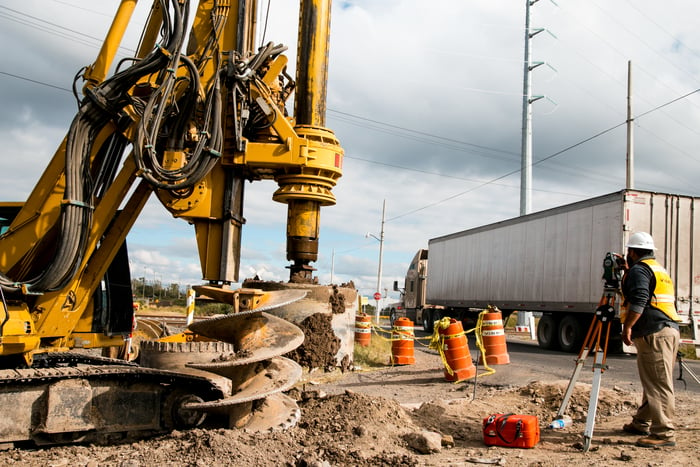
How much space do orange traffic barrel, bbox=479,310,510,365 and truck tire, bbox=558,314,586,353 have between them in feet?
23.1

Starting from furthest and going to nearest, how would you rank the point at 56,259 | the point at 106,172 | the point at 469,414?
the point at 469,414 → the point at 106,172 → the point at 56,259

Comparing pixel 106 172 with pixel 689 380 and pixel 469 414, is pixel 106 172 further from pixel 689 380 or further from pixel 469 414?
pixel 689 380

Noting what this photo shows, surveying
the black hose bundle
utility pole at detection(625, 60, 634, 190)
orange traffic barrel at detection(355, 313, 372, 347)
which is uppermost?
utility pole at detection(625, 60, 634, 190)

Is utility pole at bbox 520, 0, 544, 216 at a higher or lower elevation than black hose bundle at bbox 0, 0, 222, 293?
higher

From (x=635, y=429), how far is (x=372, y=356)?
7717 mm

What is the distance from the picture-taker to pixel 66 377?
6137 mm

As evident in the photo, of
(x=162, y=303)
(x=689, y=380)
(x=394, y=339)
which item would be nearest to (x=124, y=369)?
(x=394, y=339)

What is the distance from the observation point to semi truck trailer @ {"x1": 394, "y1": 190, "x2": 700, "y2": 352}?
16641mm

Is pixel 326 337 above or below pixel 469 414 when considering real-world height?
above

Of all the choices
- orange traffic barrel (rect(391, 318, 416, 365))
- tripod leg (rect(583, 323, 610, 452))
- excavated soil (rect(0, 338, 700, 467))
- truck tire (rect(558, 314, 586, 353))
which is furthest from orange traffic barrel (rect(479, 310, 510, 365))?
truck tire (rect(558, 314, 586, 353))

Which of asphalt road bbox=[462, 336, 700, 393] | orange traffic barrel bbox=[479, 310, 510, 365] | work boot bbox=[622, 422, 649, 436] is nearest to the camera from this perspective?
work boot bbox=[622, 422, 649, 436]

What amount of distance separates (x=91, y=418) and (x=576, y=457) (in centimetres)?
466

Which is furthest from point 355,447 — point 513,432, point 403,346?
point 403,346

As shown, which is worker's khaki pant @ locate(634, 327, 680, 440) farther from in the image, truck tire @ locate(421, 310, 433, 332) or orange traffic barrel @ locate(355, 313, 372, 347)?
truck tire @ locate(421, 310, 433, 332)
